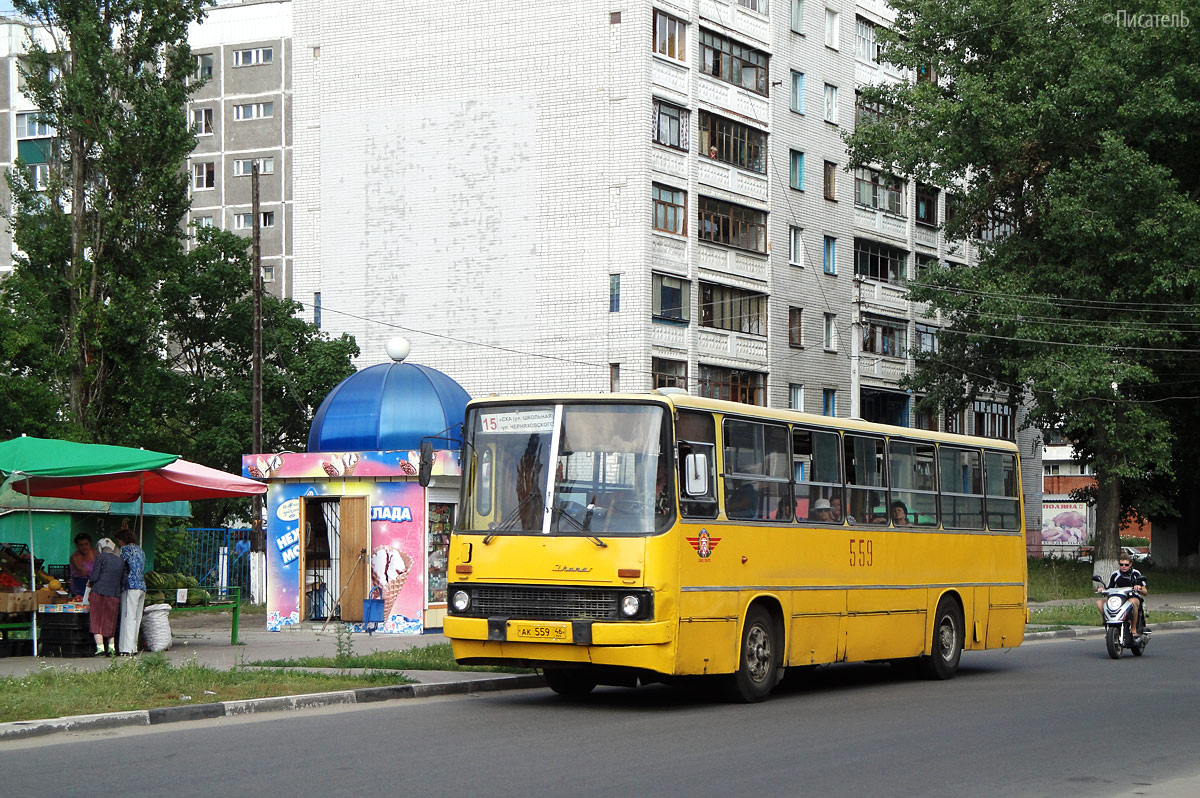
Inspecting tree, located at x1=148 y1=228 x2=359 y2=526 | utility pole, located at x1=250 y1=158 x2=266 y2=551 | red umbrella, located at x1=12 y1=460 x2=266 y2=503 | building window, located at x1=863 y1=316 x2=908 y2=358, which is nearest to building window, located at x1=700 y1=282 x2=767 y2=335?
building window, located at x1=863 y1=316 x2=908 y2=358

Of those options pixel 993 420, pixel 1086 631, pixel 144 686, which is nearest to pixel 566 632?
pixel 144 686

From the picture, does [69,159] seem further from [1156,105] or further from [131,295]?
[1156,105]

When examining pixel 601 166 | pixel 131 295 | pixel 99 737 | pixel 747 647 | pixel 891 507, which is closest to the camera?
pixel 99 737

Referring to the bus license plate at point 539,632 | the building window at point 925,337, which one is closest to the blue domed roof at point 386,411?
the bus license plate at point 539,632

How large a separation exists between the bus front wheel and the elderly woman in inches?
353

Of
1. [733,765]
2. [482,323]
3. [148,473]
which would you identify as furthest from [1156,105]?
[733,765]

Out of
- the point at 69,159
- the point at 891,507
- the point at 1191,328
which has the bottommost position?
the point at 891,507

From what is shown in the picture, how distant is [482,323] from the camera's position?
5247 centimetres

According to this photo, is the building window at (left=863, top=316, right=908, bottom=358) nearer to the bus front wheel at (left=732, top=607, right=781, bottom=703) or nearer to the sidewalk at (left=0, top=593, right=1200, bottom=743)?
the sidewalk at (left=0, top=593, right=1200, bottom=743)

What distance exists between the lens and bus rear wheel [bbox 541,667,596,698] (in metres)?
16.0

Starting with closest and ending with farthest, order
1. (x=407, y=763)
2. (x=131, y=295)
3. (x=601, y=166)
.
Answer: (x=407, y=763) → (x=131, y=295) → (x=601, y=166)

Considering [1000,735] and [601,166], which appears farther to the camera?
[601,166]

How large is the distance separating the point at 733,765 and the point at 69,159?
33577 mm

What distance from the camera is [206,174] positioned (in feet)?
275
